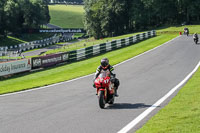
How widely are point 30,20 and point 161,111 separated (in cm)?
11654

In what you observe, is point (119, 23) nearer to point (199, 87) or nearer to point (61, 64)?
point (61, 64)

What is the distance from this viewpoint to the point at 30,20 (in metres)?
122

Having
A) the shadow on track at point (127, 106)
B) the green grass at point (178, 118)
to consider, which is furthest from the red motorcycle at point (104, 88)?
the green grass at point (178, 118)

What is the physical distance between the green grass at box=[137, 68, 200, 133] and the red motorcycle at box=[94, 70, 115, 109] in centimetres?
212

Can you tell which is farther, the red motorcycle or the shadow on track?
the shadow on track

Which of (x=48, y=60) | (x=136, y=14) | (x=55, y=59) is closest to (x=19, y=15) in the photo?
(x=136, y=14)

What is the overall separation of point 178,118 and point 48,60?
24.6 metres

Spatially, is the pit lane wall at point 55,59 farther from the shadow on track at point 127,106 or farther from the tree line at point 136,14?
the tree line at point 136,14

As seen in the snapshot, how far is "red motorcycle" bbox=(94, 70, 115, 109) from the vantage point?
1127 centimetres

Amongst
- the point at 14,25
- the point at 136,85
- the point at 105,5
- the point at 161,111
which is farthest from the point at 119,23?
the point at 161,111

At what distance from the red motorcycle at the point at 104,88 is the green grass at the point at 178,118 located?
2.12m

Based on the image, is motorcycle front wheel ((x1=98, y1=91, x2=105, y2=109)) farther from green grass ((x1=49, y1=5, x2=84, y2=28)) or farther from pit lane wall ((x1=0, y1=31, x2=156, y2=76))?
green grass ((x1=49, y1=5, x2=84, y2=28))

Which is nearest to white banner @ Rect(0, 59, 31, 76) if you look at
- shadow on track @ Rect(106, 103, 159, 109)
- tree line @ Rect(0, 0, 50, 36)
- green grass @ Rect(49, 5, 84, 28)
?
shadow on track @ Rect(106, 103, 159, 109)

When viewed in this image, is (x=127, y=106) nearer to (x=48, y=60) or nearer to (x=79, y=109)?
(x=79, y=109)
